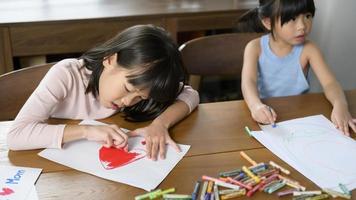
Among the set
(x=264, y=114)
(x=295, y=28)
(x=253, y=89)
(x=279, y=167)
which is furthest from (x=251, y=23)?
(x=279, y=167)

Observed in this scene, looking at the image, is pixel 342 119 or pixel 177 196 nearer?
pixel 177 196

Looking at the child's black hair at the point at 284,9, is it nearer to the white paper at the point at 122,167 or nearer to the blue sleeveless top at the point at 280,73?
the blue sleeveless top at the point at 280,73

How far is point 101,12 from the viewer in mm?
2062

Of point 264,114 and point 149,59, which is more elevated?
point 149,59

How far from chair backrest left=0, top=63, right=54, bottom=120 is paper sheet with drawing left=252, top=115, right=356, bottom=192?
651 mm

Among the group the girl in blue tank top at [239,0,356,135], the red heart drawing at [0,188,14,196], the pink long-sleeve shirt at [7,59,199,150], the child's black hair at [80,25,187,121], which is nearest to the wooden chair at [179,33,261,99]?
the girl in blue tank top at [239,0,356,135]

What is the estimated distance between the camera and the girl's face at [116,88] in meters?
1.06

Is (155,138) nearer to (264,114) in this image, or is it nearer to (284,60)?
(264,114)

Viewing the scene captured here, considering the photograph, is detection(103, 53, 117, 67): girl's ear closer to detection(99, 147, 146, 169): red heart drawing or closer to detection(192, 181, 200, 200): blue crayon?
detection(99, 147, 146, 169): red heart drawing

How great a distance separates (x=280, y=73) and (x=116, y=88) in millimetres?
678

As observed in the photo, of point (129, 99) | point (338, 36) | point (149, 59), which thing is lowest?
point (338, 36)

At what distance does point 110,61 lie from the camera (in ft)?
3.59

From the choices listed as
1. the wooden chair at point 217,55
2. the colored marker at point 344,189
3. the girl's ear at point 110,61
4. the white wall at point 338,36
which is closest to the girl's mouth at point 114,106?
→ the girl's ear at point 110,61

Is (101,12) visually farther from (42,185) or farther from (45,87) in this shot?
(42,185)
